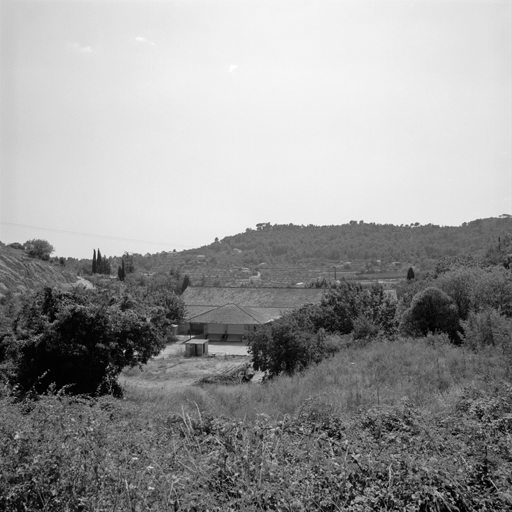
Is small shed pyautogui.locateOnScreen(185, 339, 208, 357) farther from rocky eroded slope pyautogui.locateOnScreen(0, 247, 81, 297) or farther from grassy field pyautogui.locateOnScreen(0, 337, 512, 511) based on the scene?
grassy field pyautogui.locateOnScreen(0, 337, 512, 511)

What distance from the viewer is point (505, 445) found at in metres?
5.01

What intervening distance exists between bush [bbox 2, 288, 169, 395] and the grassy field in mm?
6090

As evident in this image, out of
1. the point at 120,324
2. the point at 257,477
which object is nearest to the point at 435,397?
the point at 257,477

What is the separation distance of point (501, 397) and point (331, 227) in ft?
454

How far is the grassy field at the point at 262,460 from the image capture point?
4012 millimetres

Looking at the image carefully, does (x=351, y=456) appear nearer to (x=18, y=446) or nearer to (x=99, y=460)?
(x=99, y=460)

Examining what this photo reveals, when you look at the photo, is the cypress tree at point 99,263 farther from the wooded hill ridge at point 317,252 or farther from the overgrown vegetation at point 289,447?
the overgrown vegetation at point 289,447

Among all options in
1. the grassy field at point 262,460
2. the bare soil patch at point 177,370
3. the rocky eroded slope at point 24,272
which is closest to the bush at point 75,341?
the bare soil patch at point 177,370

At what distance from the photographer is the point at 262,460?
458 cm

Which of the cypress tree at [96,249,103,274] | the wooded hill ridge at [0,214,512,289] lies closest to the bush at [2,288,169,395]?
the cypress tree at [96,249,103,274]

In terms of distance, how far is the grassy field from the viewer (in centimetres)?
401

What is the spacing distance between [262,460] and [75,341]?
32.1 feet

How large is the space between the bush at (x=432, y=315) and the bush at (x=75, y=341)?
11.1 metres

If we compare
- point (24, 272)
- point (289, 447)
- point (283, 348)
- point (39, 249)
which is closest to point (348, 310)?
point (283, 348)
